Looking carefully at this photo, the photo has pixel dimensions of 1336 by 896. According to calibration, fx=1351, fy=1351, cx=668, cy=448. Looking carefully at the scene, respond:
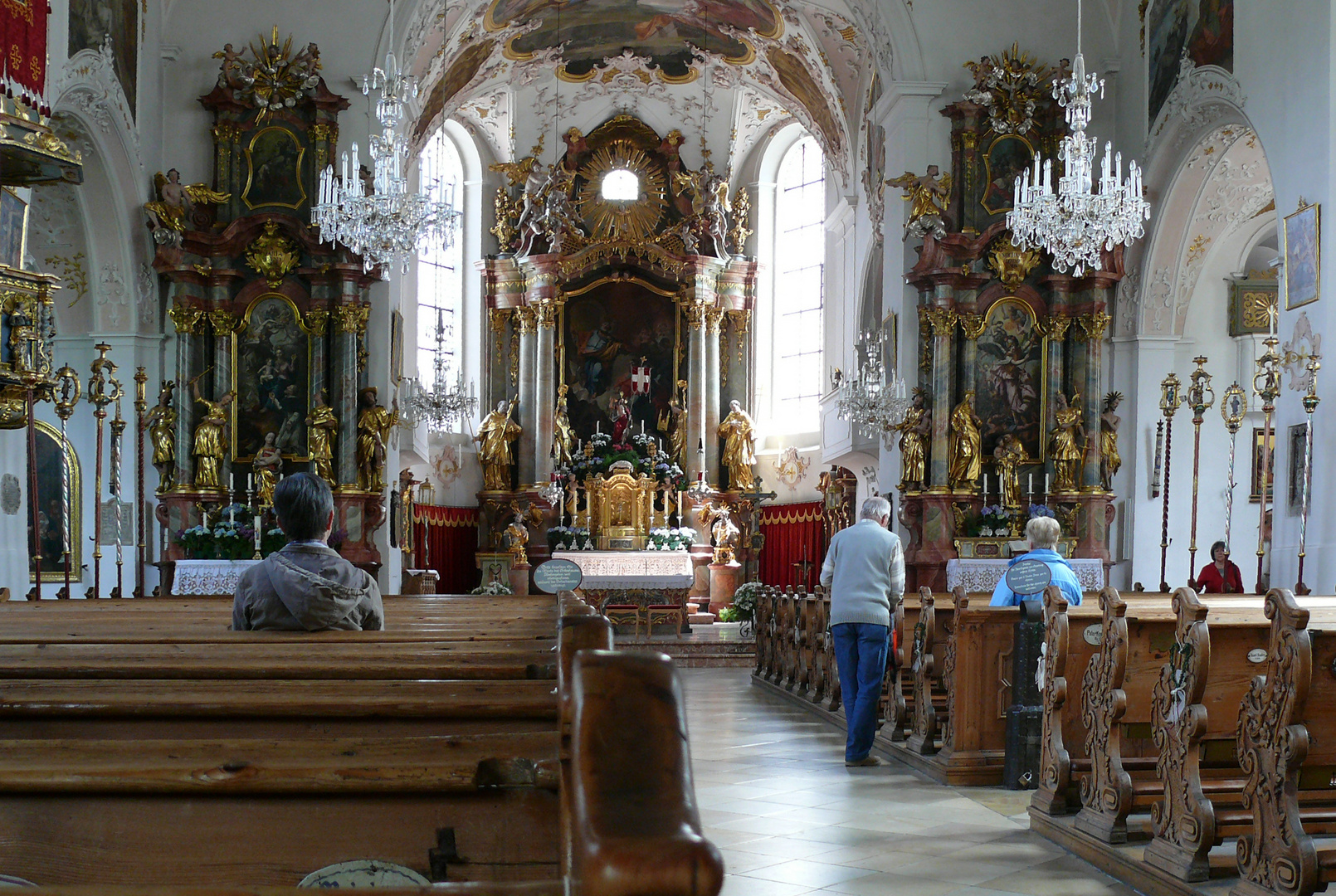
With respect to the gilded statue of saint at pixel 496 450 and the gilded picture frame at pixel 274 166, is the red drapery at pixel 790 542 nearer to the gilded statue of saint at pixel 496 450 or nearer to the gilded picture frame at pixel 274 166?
the gilded statue of saint at pixel 496 450

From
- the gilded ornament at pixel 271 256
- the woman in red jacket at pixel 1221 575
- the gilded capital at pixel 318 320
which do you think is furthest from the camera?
the gilded capital at pixel 318 320

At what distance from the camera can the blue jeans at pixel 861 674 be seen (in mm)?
7359

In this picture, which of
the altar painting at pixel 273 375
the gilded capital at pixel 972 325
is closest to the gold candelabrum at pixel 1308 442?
the gilded capital at pixel 972 325

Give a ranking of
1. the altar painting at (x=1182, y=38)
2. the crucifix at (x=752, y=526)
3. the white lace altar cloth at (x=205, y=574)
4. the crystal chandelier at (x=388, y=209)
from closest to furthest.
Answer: the crystal chandelier at (x=388, y=209)
the altar painting at (x=1182, y=38)
the white lace altar cloth at (x=205, y=574)
the crucifix at (x=752, y=526)

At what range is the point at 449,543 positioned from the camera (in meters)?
21.0

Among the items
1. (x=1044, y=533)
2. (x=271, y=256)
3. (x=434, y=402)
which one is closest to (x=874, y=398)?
(x=434, y=402)

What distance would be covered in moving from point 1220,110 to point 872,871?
10416 millimetres

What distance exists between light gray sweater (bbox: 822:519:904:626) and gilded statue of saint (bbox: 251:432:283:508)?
8.48 m

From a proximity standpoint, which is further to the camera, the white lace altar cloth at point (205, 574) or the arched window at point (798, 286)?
A: the arched window at point (798, 286)

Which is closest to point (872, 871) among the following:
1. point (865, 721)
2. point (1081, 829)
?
point (1081, 829)

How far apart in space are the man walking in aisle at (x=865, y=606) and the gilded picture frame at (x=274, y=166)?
31.4 ft

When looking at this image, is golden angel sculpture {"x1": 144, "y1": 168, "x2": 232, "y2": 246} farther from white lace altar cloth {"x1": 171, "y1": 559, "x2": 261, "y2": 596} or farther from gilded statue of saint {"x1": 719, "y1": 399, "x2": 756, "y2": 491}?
gilded statue of saint {"x1": 719, "y1": 399, "x2": 756, "y2": 491}

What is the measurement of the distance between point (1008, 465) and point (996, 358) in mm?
1193

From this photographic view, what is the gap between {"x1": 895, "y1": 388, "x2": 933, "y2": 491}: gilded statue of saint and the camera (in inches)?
566
